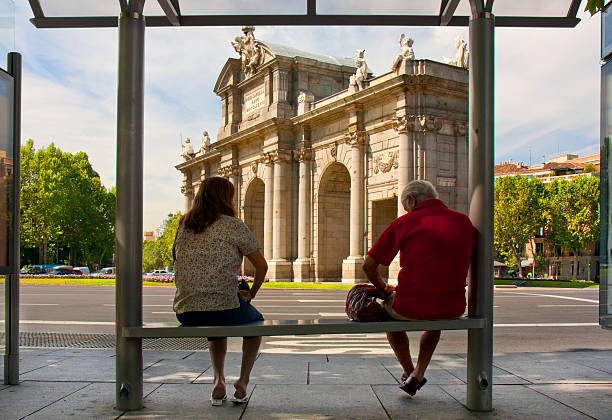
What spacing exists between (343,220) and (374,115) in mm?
7749

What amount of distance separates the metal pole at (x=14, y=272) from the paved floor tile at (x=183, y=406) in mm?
1483

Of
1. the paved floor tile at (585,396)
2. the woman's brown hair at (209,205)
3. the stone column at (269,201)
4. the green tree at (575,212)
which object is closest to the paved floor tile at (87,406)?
the woman's brown hair at (209,205)

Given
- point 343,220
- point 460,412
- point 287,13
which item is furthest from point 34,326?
point 343,220

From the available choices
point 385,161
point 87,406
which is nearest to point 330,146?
point 385,161

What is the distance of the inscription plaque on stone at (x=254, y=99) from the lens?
131 ft

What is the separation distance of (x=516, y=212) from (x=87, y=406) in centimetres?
5800

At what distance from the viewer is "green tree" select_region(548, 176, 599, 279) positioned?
60062 millimetres

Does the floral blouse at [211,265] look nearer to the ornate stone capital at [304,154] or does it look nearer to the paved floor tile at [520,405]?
the paved floor tile at [520,405]

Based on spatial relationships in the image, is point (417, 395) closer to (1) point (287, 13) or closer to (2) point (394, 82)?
(1) point (287, 13)

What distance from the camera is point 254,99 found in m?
41.2

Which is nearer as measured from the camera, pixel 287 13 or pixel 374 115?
pixel 287 13

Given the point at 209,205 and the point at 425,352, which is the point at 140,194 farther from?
the point at 425,352

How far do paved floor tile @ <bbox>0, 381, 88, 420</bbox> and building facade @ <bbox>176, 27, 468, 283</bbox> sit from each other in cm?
2356

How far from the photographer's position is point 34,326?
39.4 ft
